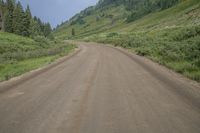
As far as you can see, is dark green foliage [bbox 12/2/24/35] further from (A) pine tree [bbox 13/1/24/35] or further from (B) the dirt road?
(B) the dirt road

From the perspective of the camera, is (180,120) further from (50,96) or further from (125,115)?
(50,96)

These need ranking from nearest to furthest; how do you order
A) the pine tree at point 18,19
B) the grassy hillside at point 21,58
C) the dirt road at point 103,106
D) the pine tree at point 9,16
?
the dirt road at point 103,106
the grassy hillside at point 21,58
the pine tree at point 18,19
the pine tree at point 9,16

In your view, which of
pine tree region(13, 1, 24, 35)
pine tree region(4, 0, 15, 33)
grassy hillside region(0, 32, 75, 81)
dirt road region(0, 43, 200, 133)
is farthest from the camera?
pine tree region(4, 0, 15, 33)

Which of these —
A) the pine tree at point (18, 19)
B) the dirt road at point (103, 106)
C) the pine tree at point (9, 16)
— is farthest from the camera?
the pine tree at point (9, 16)

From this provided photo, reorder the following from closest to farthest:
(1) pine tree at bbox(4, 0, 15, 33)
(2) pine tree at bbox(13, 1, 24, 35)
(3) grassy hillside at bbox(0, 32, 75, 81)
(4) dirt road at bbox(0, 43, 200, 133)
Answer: (4) dirt road at bbox(0, 43, 200, 133)
(3) grassy hillside at bbox(0, 32, 75, 81)
(2) pine tree at bbox(13, 1, 24, 35)
(1) pine tree at bbox(4, 0, 15, 33)

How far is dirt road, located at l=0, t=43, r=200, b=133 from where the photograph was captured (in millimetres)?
7059

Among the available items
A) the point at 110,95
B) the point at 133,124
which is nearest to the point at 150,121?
the point at 133,124

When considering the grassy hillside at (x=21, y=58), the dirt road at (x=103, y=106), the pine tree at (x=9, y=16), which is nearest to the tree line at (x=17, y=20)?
the pine tree at (x=9, y=16)

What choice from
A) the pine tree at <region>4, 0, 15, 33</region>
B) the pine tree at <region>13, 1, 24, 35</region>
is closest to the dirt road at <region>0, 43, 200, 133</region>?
the pine tree at <region>13, 1, 24, 35</region>

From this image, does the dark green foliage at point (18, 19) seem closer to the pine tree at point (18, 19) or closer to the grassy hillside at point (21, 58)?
the pine tree at point (18, 19)

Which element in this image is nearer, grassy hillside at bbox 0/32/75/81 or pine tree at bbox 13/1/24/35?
grassy hillside at bbox 0/32/75/81

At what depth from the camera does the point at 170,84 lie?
40.9ft

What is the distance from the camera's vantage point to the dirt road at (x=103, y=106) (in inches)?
278

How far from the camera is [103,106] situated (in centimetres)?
891
